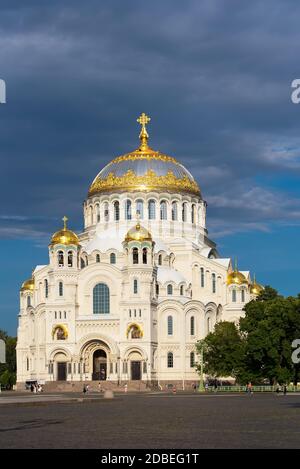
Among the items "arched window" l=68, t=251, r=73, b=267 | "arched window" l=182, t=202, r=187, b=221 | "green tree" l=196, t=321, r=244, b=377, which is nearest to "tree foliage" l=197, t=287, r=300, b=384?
"green tree" l=196, t=321, r=244, b=377

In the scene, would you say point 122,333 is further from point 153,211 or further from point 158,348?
point 153,211

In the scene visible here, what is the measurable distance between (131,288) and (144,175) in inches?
601

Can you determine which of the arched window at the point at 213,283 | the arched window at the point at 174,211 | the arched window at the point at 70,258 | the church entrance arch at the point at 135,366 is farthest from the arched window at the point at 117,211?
the church entrance arch at the point at 135,366

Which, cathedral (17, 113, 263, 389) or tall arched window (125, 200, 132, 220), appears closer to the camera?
cathedral (17, 113, 263, 389)

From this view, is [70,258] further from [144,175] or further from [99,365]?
[144,175]

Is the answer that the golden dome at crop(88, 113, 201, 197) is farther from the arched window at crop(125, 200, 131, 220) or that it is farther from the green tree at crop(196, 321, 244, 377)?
the green tree at crop(196, 321, 244, 377)

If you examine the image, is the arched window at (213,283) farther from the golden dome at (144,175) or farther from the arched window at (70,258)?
the arched window at (70,258)

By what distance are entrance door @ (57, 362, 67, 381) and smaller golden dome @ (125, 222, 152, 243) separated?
13.0 m

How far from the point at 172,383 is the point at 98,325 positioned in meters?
8.72

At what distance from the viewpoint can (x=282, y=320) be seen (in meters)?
73.7

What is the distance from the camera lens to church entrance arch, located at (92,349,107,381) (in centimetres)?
9244

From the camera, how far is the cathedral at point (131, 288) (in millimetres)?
91125
